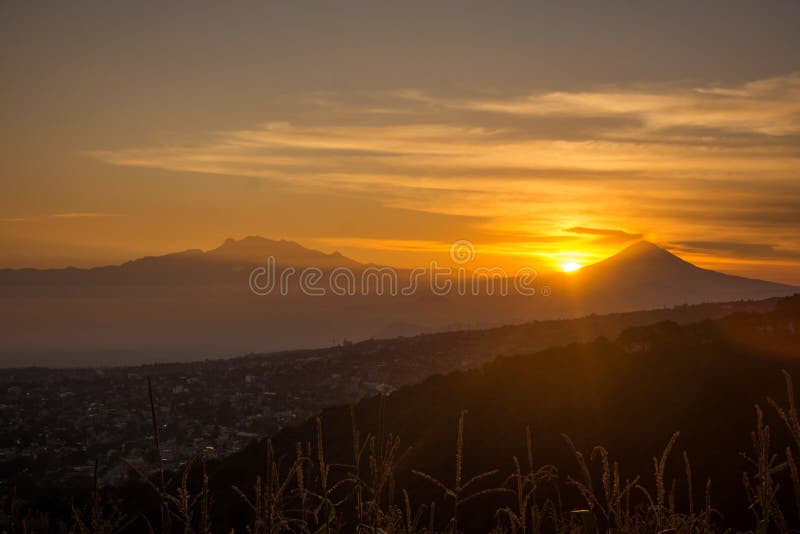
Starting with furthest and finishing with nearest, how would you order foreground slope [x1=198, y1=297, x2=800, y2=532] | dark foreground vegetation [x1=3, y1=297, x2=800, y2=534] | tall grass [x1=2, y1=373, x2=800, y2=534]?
foreground slope [x1=198, y1=297, x2=800, y2=532] < dark foreground vegetation [x1=3, y1=297, x2=800, y2=534] < tall grass [x1=2, y1=373, x2=800, y2=534]

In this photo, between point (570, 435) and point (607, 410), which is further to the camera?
point (607, 410)

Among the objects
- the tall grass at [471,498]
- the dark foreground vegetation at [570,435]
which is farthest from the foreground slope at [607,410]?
the tall grass at [471,498]

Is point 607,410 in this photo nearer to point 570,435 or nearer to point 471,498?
point 570,435

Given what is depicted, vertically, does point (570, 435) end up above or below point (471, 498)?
below

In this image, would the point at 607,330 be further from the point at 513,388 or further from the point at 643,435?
the point at 643,435

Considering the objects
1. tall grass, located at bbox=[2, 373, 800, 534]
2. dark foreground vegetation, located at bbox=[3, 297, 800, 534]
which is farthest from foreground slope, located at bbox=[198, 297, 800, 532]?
tall grass, located at bbox=[2, 373, 800, 534]

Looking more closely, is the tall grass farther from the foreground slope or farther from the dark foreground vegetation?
the foreground slope

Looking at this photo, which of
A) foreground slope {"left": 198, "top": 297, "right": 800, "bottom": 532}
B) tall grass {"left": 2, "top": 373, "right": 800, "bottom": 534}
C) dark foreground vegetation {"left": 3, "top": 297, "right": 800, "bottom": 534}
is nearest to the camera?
tall grass {"left": 2, "top": 373, "right": 800, "bottom": 534}

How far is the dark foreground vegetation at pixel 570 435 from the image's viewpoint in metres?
13.3

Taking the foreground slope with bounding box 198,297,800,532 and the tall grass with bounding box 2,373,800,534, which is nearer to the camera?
the tall grass with bounding box 2,373,800,534

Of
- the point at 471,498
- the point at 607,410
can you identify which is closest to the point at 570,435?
the point at 607,410

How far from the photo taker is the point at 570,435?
1794 centimetres

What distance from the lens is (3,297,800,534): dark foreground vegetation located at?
13.3 meters

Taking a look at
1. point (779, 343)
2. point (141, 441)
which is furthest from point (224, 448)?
point (779, 343)
